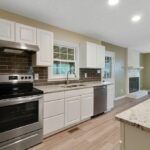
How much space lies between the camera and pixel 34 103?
2.26m

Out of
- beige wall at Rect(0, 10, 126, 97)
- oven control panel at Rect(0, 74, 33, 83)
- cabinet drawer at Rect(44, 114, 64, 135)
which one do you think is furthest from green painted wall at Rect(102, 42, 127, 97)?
oven control panel at Rect(0, 74, 33, 83)

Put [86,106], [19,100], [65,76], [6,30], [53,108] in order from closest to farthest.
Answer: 1. [19,100]
2. [6,30]
3. [53,108]
4. [86,106]
5. [65,76]

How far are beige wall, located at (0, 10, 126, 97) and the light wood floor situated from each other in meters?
2.33

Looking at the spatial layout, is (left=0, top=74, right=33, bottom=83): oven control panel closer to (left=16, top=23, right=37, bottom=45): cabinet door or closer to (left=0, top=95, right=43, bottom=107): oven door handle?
(left=0, top=95, right=43, bottom=107): oven door handle

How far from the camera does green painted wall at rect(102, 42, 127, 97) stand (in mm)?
5861

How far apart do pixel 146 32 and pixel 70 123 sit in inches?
139

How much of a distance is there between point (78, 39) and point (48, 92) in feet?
7.15

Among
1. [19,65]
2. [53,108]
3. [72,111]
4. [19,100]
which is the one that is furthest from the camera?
[72,111]

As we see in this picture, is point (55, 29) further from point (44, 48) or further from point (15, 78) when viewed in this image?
point (15, 78)

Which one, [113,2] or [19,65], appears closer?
[113,2]

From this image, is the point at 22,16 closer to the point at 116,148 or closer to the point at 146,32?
the point at 116,148

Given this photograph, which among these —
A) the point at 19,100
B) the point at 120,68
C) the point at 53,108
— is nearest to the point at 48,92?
the point at 53,108

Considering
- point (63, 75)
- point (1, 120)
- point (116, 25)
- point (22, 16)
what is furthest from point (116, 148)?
point (22, 16)

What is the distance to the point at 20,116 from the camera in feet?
6.89
